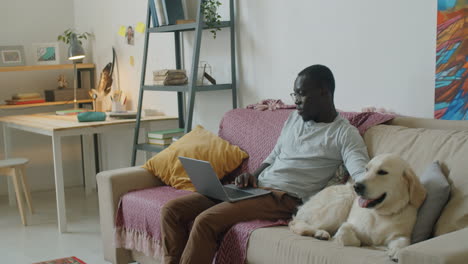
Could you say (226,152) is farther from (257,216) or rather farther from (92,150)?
(92,150)

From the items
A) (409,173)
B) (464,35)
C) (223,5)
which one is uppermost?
(223,5)

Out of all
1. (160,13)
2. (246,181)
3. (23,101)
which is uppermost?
(160,13)

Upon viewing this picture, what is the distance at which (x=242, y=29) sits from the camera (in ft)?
11.9

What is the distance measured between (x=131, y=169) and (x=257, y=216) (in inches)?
39.2

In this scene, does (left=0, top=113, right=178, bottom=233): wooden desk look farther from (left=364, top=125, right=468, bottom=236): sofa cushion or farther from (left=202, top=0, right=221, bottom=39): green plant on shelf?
(left=364, top=125, right=468, bottom=236): sofa cushion

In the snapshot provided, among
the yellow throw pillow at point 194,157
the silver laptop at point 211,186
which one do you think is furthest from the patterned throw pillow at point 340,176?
the yellow throw pillow at point 194,157

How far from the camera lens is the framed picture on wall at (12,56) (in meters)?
5.07

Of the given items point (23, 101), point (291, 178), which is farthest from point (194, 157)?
point (23, 101)

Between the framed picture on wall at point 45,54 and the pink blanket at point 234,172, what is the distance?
2577 millimetres

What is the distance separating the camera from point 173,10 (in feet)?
12.9

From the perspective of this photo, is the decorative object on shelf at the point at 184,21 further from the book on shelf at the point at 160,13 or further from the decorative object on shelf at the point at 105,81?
the decorative object on shelf at the point at 105,81

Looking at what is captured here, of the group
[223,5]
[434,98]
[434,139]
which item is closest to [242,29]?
[223,5]

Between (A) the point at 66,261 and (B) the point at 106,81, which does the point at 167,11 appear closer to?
(B) the point at 106,81

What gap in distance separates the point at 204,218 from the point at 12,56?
137 inches
